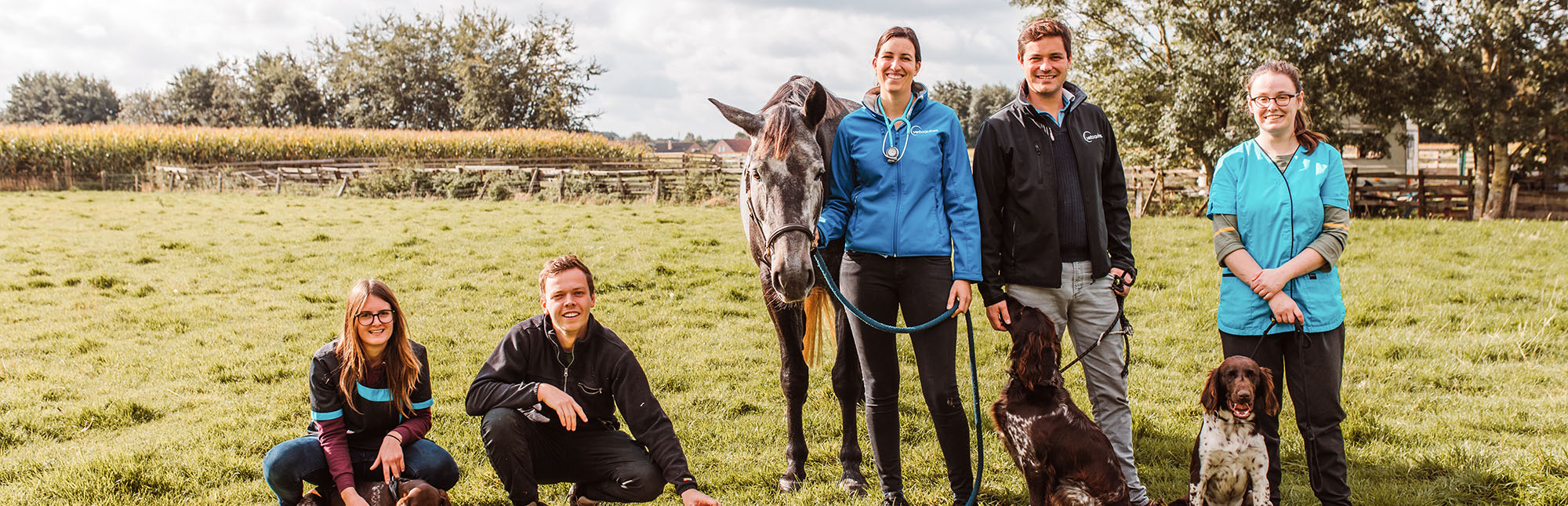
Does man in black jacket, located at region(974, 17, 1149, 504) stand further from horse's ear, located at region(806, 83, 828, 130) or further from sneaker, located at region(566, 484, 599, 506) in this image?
sneaker, located at region(566, 484, 599, 506)

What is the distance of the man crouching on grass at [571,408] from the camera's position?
3.20 metres

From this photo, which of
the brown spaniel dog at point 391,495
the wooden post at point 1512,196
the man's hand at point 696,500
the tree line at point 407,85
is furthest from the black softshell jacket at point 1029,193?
the tree line at point 407,85

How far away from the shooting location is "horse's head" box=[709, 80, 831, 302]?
3.18 metres

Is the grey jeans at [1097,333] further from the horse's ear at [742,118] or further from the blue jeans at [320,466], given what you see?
the blue jeans at [320,466]

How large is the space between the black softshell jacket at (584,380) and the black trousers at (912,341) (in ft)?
2.76

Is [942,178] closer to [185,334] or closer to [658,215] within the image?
[185,334]

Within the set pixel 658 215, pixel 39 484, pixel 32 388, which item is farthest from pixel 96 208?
pixel 39 484

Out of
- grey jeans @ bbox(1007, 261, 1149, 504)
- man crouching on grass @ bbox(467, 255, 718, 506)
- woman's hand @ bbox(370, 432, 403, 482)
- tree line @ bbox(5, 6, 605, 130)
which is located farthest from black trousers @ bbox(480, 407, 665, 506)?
tree line @ bbox(5, 6, 605, 130)

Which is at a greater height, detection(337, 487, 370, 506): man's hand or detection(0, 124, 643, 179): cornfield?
detection(0, 124, 643, 179): cornfield

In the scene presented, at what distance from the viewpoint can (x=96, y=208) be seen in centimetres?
1761

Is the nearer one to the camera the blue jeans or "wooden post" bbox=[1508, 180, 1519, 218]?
the blue jeans

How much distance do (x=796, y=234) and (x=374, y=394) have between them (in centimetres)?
179

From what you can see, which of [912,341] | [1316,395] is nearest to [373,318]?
[912,341]

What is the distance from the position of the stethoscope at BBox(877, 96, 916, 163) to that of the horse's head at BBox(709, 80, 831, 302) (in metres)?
0.28
